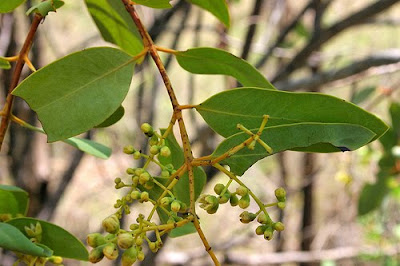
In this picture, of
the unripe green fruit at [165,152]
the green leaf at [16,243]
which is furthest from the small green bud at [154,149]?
the green leaf at [16,243]

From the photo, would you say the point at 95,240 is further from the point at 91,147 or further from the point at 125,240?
the point at 91,147

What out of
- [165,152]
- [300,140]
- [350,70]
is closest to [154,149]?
[165,152]

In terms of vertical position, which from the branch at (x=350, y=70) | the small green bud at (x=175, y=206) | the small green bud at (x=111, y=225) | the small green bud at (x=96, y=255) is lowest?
the small green bud at (x=96, y=255)

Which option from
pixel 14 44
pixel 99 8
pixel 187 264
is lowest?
pixel 99 8

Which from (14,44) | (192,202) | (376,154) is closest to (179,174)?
(192,202)

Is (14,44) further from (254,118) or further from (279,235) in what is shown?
(279,235)

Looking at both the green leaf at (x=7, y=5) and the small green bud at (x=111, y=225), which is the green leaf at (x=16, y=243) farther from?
the green leaf at (x=7, y=5)

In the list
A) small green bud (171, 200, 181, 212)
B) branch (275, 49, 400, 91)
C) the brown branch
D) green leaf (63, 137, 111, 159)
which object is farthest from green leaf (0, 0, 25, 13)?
branch (275, 49, 400, 91)
